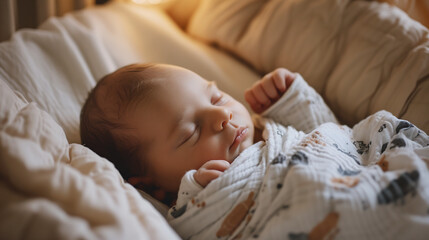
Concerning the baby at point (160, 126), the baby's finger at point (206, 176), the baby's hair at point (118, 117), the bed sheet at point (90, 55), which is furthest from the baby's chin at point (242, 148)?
the bed sheet at point (90, 55)

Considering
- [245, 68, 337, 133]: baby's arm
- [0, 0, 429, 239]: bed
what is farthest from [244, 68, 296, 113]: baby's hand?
[0, 0, 429, 239]: bed

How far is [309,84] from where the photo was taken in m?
1.11

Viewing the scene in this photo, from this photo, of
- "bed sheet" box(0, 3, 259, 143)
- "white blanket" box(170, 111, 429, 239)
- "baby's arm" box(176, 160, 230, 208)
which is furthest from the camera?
"bed sheet" box(0, 3, 259, 143)

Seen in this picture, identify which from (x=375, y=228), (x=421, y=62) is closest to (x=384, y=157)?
(x=375, y=228)

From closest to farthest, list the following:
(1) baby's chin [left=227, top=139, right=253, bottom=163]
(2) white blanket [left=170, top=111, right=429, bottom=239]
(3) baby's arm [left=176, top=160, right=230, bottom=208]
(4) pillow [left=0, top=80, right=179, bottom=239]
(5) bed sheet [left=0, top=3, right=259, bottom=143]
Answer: (4) pillow [left=0, top=80, right=179, bottom=239], (2) white blanket [left=170, top=111, right=429, bottom=239], (3) baby's arm [left=176, top=160, right=230, bottom=208], (1) baby's chin [left=227, top=139, right=253, bottom=163], (5) bed sheet [left=0, top=3, right=259, bottom=143]

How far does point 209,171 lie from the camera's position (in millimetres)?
708

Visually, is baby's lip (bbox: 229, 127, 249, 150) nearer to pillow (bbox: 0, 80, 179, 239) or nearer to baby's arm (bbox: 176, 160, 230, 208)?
baby's arm (bbox: 176, 160, 230, 208)

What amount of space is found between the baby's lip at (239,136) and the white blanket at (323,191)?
1.7 inches

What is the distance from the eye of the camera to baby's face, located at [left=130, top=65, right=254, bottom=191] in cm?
78

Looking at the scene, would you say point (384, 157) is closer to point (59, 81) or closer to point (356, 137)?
point (356, 137)

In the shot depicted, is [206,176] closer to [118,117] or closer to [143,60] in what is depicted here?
[118,117]

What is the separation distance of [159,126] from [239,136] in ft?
0.60

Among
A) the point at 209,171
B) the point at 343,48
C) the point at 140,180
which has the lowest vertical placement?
the point at 140,180

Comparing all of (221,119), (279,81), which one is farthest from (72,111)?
(279,81)
